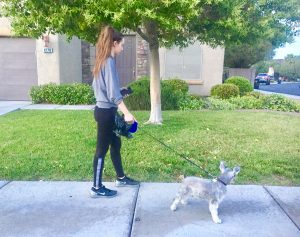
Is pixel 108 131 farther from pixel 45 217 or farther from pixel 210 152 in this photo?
pixel 210 152

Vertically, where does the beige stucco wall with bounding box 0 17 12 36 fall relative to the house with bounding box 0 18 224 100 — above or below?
above

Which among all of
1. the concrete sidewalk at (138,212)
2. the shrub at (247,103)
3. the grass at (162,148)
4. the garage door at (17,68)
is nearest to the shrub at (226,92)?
the shrub at (247,103)

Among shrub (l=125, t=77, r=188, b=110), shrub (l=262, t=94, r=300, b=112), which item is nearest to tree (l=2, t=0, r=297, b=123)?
shrub (l=125, t=77, r=188, b=110)

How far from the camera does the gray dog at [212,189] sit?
121 inches

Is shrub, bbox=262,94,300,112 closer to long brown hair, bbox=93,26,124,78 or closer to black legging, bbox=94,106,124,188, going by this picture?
black legging, bbox=94,106,124,188

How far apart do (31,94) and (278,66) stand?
61.9 meters

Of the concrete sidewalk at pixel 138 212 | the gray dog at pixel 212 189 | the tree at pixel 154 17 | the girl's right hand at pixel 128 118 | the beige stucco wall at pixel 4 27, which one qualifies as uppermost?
the beige stucco wall at pixel 4 27

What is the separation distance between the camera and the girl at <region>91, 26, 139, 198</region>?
3268mm

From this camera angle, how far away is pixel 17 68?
41.2 ft

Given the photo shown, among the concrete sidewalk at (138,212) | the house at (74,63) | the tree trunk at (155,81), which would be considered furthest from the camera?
the house at (74,63)

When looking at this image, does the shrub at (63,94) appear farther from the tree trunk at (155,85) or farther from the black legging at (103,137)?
the black legging at (103,137)

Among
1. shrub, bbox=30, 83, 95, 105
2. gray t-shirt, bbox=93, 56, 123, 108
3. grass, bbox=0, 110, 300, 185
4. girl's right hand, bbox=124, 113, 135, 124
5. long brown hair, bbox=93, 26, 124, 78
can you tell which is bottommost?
grass, bbox=0, 110, 300, 185

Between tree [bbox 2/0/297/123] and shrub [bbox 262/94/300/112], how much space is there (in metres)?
4.92

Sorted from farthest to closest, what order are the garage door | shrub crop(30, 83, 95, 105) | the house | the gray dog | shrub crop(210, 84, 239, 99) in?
1. the garage door
2. the house
3. shrub crop(210, 84, 239, 99)
4. shrub crop(30, 83, 95, 105)
5. the gray dog
